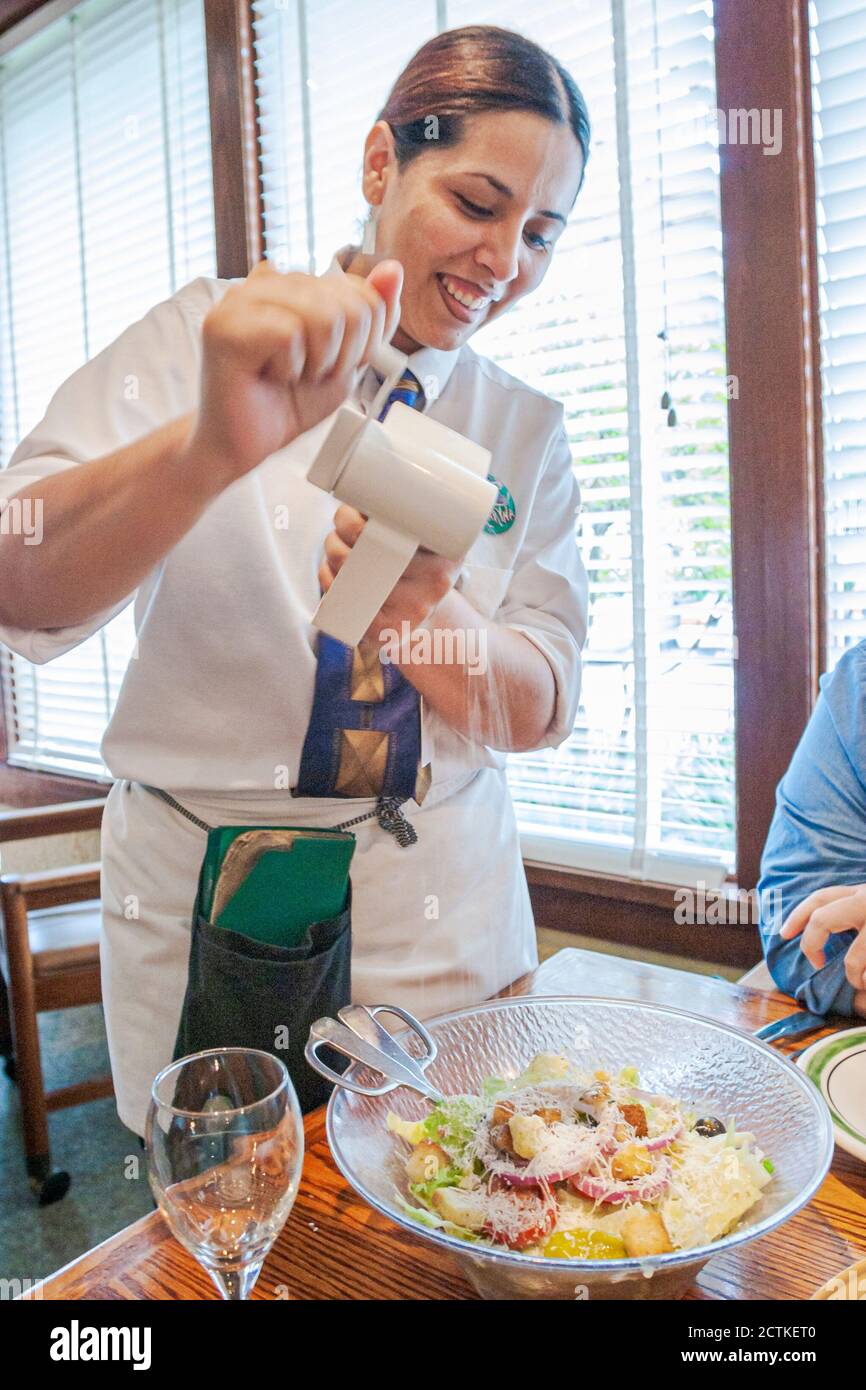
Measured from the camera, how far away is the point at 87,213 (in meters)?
3.75

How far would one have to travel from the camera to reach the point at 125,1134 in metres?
3.10

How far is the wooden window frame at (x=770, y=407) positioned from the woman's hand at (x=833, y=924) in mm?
839

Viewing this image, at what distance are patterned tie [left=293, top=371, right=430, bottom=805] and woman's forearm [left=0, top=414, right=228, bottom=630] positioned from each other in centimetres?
31

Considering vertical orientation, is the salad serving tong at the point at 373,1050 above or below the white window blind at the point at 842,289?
below

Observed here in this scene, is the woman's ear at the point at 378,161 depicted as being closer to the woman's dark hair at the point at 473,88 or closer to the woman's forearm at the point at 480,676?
the woman's dark hair at the point at 473,88

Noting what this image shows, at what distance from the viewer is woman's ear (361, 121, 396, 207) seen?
47.2 inches

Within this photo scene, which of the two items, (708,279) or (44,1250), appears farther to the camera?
(44,1250)

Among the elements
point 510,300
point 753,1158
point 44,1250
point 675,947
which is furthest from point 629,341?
point 44,1250

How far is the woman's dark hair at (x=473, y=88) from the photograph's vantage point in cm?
111

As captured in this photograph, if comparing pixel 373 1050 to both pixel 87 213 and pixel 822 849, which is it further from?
pixel 87 213

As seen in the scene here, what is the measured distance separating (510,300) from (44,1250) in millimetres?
2489

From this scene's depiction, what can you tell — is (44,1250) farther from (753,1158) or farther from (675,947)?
(753,1158)

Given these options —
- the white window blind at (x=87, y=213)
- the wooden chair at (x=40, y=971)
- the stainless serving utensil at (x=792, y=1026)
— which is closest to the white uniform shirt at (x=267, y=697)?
the stainless serving utensil at (x=792, y=1026)

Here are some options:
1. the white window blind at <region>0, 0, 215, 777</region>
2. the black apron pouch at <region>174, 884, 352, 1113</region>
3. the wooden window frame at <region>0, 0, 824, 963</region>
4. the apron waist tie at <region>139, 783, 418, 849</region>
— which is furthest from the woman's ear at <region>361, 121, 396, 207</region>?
the white window blind at <region>0, 0, 215, 777</region>
